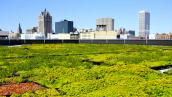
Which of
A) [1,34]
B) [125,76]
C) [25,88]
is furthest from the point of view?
[1,34]

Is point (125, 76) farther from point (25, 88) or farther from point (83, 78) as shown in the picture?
point (25, 88)

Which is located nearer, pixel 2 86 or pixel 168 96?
pixel 168 96

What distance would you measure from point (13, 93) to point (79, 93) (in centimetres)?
378

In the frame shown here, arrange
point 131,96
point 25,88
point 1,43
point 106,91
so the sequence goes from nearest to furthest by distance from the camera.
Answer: point 131,96 < point 106,91 < point 25,88 < point 1,43

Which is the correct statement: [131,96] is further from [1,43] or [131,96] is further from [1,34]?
[1,34]

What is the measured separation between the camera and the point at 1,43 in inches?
3403

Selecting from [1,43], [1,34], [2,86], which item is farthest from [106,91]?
[1,34]

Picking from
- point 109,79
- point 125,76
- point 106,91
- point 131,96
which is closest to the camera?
point 131,96

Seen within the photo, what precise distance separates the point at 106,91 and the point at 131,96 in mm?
1771

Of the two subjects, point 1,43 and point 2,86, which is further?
point 1,43

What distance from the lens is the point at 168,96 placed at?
18094mm

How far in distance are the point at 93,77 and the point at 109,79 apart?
1.71m

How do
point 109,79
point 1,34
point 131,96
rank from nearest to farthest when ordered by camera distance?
point 131,96, point 109,79, point 1,34

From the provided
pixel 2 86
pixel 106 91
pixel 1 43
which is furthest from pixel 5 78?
pixel 1 43
